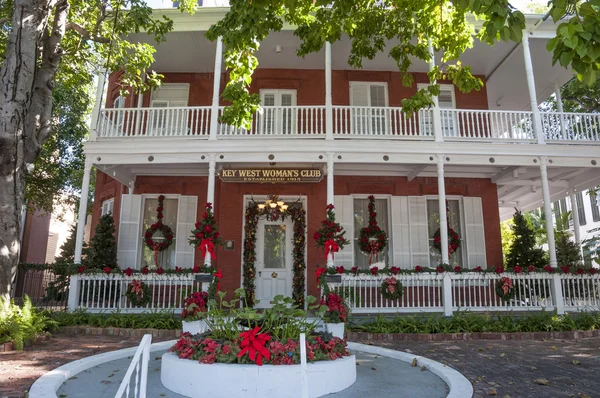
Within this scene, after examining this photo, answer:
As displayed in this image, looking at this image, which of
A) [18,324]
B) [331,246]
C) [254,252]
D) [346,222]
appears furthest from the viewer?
[346,222]

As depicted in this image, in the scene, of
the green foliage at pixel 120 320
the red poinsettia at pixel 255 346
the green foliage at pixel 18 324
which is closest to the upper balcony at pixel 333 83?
the green foliage at pixel 120 320

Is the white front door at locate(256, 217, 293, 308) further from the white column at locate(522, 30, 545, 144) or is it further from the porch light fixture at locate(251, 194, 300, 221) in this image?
the white column at locate(522, 30, 545, 144)

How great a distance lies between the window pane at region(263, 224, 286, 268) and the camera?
445 inches

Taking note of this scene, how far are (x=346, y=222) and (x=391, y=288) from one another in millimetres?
2717

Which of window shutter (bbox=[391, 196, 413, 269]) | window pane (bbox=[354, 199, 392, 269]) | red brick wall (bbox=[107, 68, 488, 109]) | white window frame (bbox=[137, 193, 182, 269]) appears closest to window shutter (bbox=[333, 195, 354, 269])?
window pane (bbox=[354, 199, 392, 269])

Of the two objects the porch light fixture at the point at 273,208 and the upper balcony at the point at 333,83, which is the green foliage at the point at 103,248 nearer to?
the upper balcony at the point at 333,83

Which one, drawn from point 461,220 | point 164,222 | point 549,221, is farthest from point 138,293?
point 549,221

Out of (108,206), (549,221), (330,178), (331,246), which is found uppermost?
(330,178)

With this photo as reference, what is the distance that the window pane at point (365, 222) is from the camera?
1141 cm

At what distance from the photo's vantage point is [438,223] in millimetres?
11867

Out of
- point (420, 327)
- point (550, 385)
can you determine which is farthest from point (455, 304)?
point (550, 385)

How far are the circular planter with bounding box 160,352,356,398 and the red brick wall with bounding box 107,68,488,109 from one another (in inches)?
369

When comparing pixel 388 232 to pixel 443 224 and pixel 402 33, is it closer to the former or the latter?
pixel 443 224

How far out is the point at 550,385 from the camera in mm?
4492
